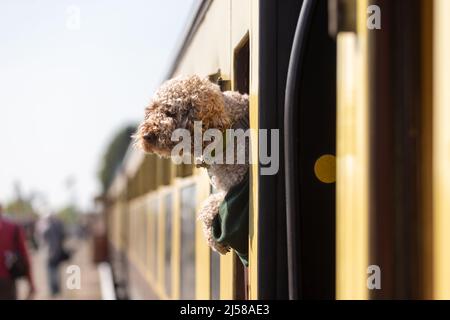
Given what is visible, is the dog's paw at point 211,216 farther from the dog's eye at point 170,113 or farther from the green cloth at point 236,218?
the dog's eye at point 170,113

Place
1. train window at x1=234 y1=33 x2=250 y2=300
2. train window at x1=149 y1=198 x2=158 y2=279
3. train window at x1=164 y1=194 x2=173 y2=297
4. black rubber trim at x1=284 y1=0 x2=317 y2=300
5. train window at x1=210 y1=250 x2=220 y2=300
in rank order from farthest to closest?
train window at x1=149 y1=198 x2=158 y2=279 → train window at x1=164 y1=194 x2=173 y2=297 → train window at x1=210 y1=250 x2=220 y2=300 → train window at x1=234 y1=33 x2=250 y2=300 → black rubber trim at x1=284 y1=0 x2=317 y2=300

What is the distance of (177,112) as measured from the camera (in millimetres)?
2467

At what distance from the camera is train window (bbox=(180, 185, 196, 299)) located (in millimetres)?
4195

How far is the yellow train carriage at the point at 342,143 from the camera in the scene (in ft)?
4.84

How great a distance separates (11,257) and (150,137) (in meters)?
4.49

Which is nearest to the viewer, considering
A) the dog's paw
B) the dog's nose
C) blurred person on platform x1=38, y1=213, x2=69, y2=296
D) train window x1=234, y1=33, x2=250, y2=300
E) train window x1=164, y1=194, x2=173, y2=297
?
the dog's nose

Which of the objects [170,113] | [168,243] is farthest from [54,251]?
[170,113]

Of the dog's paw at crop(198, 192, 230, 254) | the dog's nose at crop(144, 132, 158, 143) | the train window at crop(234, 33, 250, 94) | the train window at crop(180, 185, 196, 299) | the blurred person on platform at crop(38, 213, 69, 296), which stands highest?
the train window at crop(234, 33, 250, 94)

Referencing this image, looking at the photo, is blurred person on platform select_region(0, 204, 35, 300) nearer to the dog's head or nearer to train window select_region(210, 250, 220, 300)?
train window select_region(210, 250, 220, 300)

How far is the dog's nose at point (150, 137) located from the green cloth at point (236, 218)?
0.34 m

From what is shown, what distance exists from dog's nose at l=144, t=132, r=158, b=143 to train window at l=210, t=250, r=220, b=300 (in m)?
0.96

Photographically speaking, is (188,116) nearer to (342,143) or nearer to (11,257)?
(342,143)

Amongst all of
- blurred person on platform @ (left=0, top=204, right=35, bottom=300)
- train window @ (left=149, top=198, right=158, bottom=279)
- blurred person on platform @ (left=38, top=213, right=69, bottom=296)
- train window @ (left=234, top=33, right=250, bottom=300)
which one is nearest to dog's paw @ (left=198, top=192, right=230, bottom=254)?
train window @ (left=234, top=33, right=250, bottom=300)
